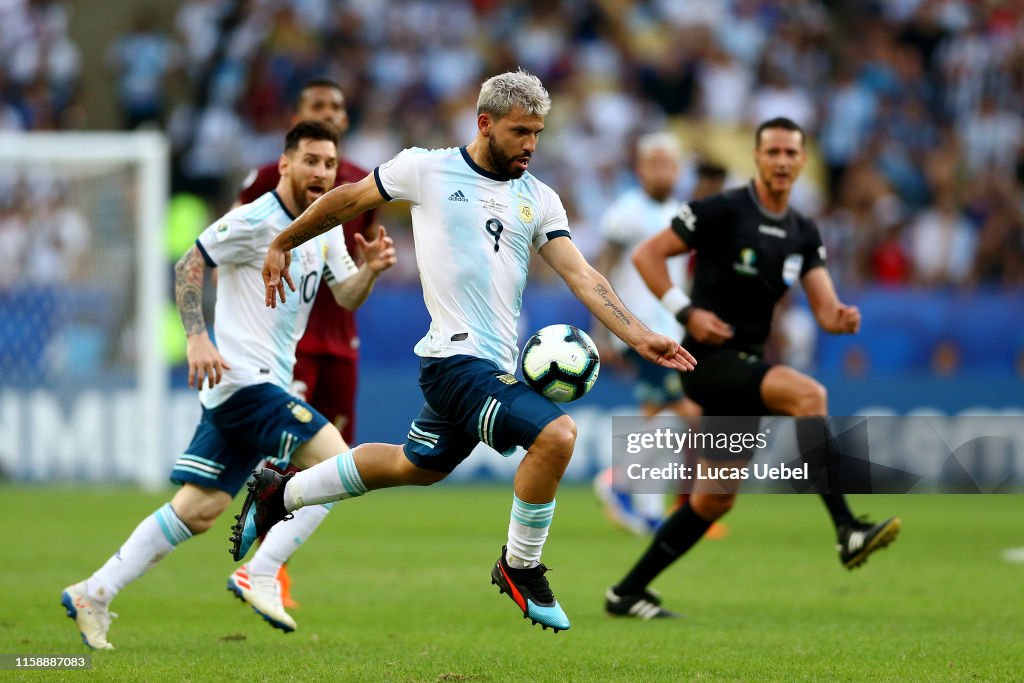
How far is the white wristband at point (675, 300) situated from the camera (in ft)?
29.1

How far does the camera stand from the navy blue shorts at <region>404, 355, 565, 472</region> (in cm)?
638

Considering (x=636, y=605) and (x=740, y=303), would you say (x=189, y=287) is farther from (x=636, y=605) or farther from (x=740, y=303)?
(x=740, y=303)

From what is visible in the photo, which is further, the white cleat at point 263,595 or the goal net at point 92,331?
the goal net at point 92,331

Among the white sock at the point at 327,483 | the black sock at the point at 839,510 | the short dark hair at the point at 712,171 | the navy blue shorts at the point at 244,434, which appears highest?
the short dark hair at the point at 712,171

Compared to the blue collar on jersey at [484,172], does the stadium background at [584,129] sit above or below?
above

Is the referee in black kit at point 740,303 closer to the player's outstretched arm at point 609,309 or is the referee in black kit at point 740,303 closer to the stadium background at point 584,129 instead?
the player's outstretched arm at point 609,309

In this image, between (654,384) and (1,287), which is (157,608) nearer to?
(654,384)

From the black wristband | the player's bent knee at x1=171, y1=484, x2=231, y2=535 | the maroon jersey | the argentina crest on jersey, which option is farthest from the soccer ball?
the maroon jersey

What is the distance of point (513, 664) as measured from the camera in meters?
6.80

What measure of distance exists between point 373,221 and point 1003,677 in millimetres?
4557

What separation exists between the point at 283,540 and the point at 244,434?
2.70 feet

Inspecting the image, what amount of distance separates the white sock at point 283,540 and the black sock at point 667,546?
174 centimetres

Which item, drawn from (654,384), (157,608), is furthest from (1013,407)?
(157,608)

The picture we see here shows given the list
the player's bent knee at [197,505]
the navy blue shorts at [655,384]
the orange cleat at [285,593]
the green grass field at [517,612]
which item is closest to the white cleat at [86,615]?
the green grass field at [517,612]
